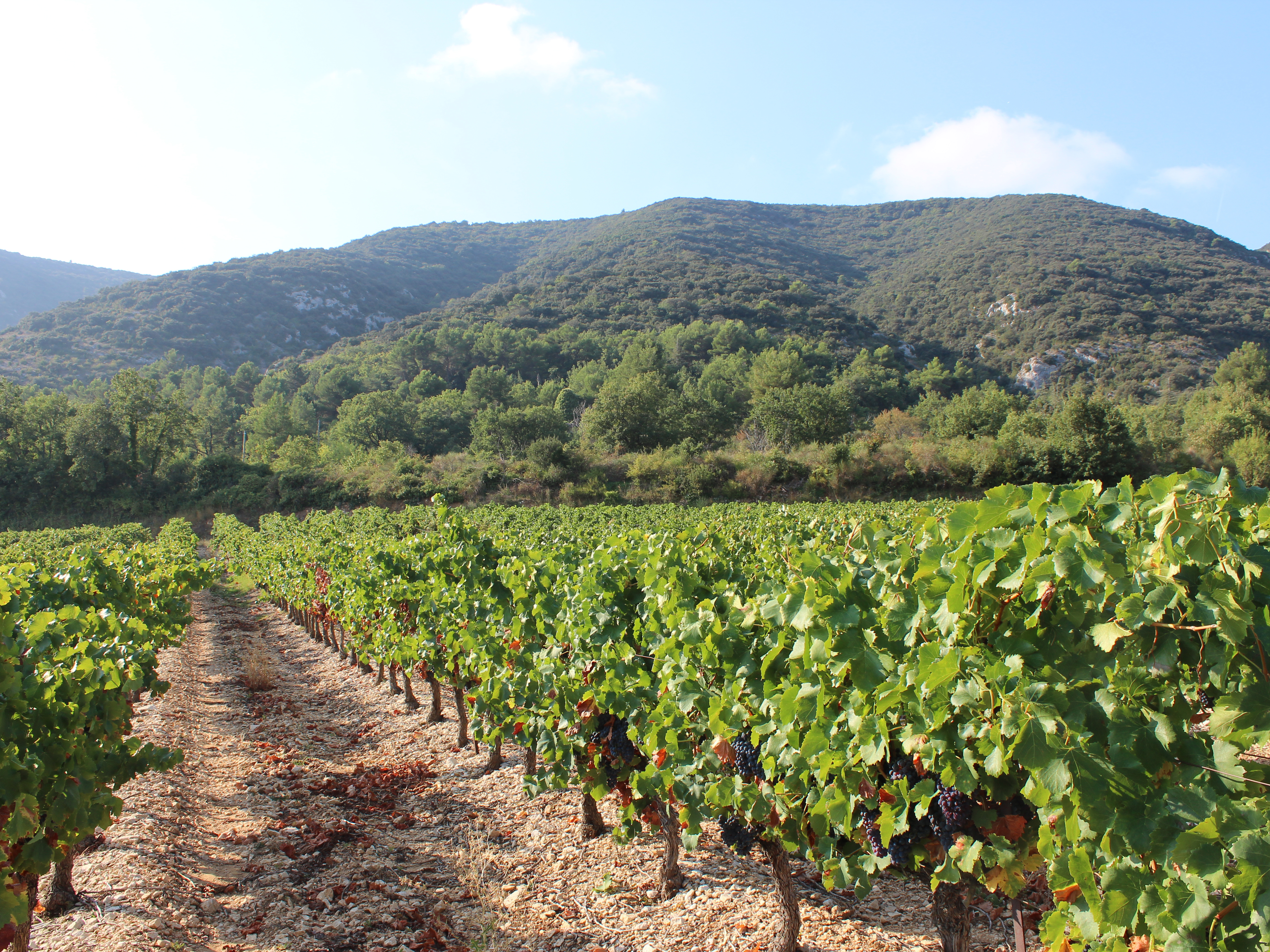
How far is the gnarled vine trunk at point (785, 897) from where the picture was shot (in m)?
3.27

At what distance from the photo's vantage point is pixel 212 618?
16.4m

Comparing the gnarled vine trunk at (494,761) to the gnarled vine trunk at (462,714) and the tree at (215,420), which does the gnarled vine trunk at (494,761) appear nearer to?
the gnarled vine trunk at (462,714)

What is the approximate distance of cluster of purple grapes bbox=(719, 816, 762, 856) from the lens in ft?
10.6

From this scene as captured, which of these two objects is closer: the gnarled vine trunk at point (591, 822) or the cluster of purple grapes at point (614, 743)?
the cluster of purple grapes at point (614, 743)

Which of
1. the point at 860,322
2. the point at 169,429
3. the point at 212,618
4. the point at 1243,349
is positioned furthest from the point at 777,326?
the point at 212,618

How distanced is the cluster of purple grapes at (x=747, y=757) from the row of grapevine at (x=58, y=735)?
2752 mm

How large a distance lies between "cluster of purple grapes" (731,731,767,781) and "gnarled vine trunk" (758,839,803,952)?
369mm

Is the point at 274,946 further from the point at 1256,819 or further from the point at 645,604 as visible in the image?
the point at 1256,819

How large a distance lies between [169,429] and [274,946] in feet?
164

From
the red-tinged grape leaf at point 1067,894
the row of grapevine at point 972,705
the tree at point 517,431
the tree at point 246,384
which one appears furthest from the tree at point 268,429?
the red-tinged grape leaf at point 1067,894

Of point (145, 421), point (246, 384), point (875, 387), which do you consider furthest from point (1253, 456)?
point (246, 384)

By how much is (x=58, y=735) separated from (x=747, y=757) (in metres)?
3.29

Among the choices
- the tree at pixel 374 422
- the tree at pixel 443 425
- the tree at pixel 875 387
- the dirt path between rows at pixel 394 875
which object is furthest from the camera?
the tree at pixel 875 387

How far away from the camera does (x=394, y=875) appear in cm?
436
